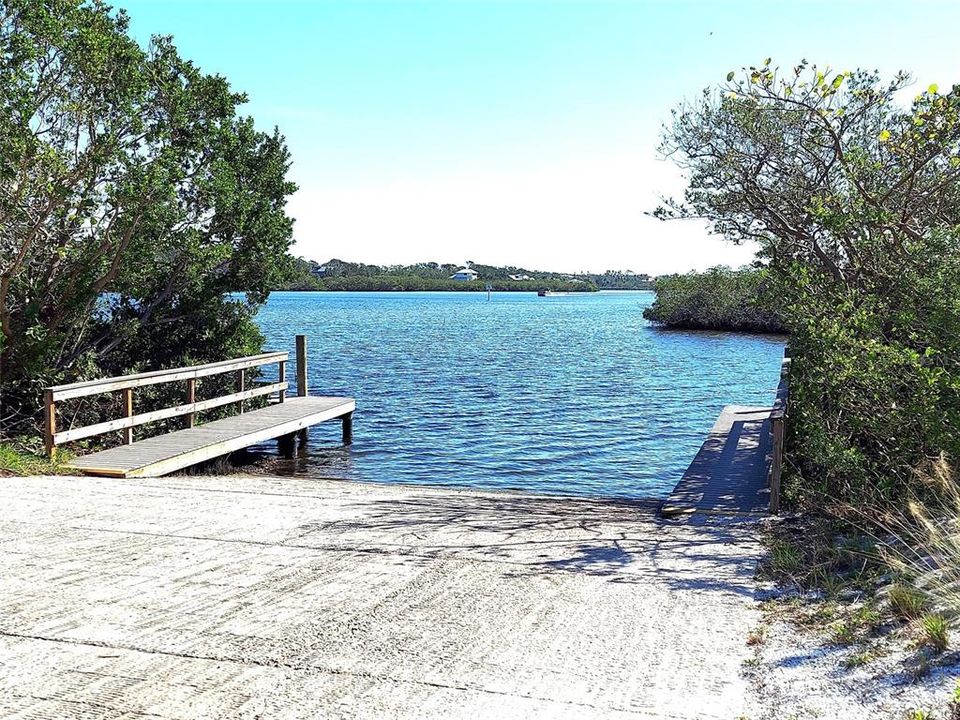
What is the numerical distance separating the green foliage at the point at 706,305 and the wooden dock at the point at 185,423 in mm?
44644

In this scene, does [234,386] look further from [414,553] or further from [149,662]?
[149,662]

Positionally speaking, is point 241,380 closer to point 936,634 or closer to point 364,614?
point 364,614

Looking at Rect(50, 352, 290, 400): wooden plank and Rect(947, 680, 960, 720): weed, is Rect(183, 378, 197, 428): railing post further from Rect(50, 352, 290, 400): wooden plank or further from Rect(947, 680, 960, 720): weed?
Rect(947, 680, 960, 720): weed

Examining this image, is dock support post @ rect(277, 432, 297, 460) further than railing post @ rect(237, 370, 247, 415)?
Yes

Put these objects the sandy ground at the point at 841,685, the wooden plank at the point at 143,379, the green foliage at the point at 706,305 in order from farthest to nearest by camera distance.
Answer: the green foliage at the point at 706,305, the wooden plank at the point at 143,379, the sandy ground at the point at 841,685

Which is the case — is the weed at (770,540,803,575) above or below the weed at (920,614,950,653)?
below

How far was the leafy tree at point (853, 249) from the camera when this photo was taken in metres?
7.61

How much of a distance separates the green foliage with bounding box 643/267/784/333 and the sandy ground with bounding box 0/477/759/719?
52608 mm

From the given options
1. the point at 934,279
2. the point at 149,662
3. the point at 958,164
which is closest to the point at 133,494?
the point at 149,662

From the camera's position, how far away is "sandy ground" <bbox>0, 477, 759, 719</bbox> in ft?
13.3

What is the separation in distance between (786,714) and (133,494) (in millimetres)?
7334

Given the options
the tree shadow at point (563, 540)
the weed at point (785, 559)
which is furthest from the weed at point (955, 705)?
the weed at point (785, 559)

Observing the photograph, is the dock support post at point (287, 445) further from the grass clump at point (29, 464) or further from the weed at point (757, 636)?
the weed at point (757, 636)

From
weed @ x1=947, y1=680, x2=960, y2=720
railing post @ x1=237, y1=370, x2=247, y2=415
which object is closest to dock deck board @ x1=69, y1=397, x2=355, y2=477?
railing post @ x1=237, y1=370, x2=247, y2=415
